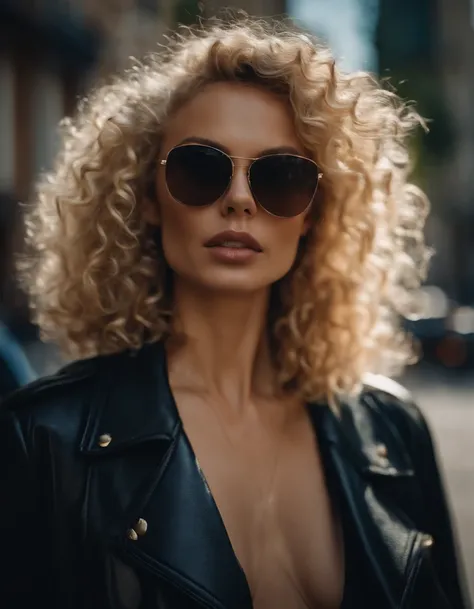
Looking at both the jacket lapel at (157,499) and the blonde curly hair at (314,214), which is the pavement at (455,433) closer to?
the blonde curly hair at (314,214)

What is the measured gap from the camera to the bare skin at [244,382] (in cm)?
159

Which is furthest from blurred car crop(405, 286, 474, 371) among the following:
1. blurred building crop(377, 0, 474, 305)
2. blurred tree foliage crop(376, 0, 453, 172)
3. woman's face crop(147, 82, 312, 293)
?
blurred building crop(377, 0, 474, 305)

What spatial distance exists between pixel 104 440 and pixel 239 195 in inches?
20.6

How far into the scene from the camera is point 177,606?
144 centimetres

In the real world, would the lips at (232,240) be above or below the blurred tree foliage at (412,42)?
below

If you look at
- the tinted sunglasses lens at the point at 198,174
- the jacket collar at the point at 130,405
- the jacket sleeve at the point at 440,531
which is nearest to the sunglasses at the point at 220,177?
the tinted sunglasses lens at the point at 198,174

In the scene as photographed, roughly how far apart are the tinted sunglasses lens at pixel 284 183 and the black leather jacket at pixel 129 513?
15.4 inches

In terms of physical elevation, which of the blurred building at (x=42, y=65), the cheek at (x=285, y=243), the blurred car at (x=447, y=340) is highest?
the blurred building at (x=42, y=65)

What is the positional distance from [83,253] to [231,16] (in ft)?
2.19

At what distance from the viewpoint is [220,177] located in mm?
1593

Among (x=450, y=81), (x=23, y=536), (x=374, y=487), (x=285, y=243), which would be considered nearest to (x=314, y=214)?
(x=285, y=243)

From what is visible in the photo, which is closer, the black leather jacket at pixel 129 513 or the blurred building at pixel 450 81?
the black leather jacket at pixel 129 513

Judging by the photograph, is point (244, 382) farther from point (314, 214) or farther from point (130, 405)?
point (314, 214)

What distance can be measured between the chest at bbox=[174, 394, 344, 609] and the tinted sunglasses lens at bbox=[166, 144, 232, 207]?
415 mm
